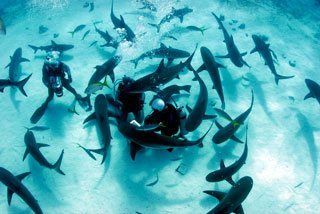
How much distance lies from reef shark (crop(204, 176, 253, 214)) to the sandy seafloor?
3.89 feet

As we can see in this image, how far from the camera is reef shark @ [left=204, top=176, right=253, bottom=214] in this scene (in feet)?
14.4

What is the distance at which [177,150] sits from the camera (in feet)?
22.1

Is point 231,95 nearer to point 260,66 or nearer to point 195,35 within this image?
point 260,66

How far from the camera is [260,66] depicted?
9422 millimetres

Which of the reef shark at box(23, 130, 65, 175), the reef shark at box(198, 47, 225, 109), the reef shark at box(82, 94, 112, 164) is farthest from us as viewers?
the reef shark at box(198, 47, 225, 109)

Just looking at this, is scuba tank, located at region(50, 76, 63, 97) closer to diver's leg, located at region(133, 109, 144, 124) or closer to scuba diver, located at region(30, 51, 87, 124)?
scuba diver, located at region(30, 51, 87, 124)

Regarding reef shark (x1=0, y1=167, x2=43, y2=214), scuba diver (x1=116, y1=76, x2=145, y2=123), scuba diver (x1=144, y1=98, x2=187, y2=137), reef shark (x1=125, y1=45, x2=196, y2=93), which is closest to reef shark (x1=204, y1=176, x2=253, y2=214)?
scuba diver (x1=144, y1=98, x2=187, y2=137)

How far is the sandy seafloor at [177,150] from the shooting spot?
5.93 m

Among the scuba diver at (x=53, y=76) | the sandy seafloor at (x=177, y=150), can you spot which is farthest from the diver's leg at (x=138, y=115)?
the scuba diver at (x=53, y=76)

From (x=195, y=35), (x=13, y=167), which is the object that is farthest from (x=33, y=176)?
(x=195, y=35)

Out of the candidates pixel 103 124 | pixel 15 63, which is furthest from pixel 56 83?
pixel 15 63

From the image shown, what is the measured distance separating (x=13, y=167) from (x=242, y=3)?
1274 cm

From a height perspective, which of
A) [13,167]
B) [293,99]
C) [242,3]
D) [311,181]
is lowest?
[13,167]

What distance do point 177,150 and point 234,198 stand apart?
7.83ft
